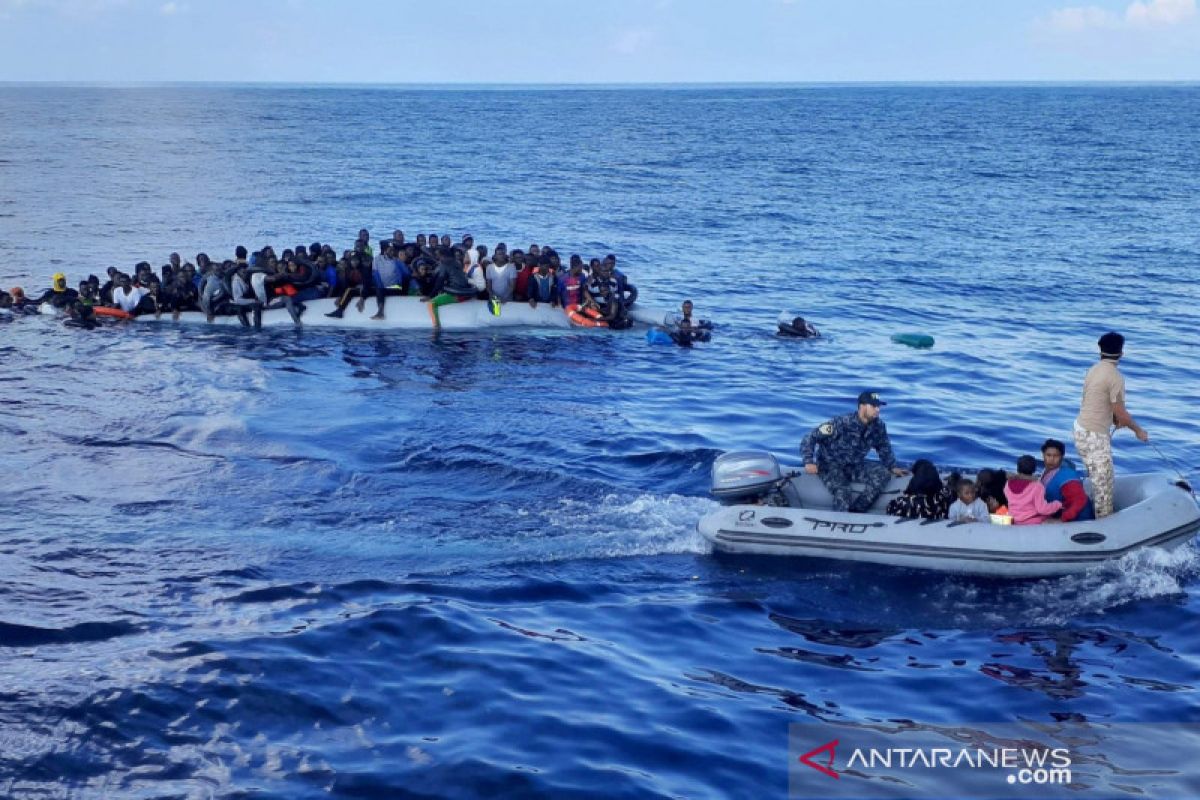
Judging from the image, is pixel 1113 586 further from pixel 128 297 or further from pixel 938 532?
pixel 128 297

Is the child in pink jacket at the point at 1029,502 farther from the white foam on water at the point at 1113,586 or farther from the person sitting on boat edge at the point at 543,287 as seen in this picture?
the person sitting on boat edge at the point at 543,287

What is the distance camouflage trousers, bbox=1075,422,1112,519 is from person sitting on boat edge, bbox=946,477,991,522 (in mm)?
1177

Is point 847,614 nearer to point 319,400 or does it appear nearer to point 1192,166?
point 319,400

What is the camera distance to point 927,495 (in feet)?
43.6

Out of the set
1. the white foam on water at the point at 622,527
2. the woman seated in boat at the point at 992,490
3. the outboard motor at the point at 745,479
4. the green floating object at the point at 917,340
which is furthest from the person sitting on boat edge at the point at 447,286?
the woman seated in boat at the point at 992,490

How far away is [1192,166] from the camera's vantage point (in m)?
66.6

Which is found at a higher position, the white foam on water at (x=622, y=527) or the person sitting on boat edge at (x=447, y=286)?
the person sitting on boat edge at (x=447, y=286)

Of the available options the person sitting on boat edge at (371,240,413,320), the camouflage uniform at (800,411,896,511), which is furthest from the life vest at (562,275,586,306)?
the camouflage uniform at (800,411,896,511)

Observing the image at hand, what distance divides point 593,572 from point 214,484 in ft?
18.3

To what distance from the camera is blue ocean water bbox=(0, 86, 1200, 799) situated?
9938 millimetres

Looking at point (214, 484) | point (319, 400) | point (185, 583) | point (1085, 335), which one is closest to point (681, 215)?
point (1085, 335)

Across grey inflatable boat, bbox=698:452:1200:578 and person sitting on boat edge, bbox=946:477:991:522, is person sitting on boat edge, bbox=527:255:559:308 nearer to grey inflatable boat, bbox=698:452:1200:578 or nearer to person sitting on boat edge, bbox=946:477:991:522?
grey inflatable boat, bbox=698:452:1200:578

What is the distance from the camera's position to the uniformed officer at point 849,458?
13.6 metres

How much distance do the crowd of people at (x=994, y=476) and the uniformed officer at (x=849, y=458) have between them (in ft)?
0.04
